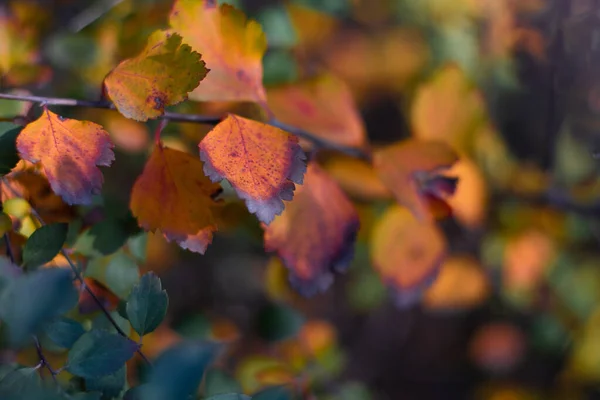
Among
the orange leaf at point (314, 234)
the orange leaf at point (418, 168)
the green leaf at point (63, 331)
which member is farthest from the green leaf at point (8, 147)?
the orange leaf at point (418, 168)

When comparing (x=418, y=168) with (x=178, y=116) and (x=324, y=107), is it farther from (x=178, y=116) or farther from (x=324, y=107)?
(x=178, y=116)

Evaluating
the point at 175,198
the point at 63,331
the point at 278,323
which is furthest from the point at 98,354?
the point at 278,323

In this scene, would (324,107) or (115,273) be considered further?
(324,107)

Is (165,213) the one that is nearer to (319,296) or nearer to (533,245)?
(533,245)

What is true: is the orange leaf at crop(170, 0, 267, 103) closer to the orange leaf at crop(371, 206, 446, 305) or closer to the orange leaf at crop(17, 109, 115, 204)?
the orange leaf at crop(17, 109, 115, 204)

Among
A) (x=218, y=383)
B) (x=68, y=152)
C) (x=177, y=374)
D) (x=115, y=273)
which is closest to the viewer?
(x=177, y=374)

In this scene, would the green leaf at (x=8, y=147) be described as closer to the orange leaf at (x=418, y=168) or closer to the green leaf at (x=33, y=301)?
the green leaf at (x=33, y=301)
